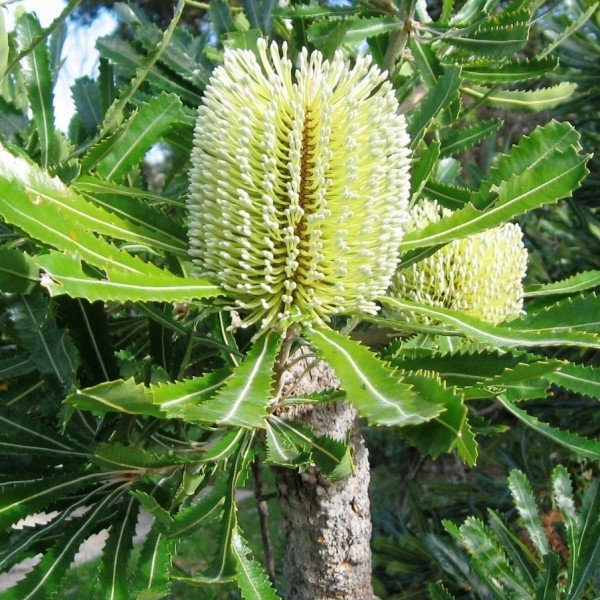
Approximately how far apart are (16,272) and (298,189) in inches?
11.3

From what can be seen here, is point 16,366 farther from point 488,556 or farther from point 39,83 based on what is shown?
point 488,556

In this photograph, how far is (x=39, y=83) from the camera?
82cm

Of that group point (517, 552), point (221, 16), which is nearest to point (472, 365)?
point (221, 16)

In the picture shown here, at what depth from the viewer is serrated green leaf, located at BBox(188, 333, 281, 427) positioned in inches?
22.3

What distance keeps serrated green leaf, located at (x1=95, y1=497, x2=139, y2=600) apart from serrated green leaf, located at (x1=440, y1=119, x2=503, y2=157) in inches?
25.1

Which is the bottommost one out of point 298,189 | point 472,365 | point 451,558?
point 451,558

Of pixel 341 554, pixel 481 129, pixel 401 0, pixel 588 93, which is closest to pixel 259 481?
pixel 341 554

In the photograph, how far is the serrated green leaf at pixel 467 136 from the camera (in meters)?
0.99

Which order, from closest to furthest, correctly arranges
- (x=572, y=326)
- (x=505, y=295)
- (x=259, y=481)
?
(x=572, y=326) < (x=505, y=295) < (x=259, y=481)

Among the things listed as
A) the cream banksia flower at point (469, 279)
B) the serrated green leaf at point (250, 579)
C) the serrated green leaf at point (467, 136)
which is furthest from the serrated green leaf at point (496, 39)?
the serrated green leaf at point (250, 579)

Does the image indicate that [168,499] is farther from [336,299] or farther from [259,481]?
[259,481]

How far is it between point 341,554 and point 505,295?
0.43 m

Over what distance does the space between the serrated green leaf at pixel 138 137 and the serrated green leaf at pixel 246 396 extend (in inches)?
10.1

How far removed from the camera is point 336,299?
765 mm
